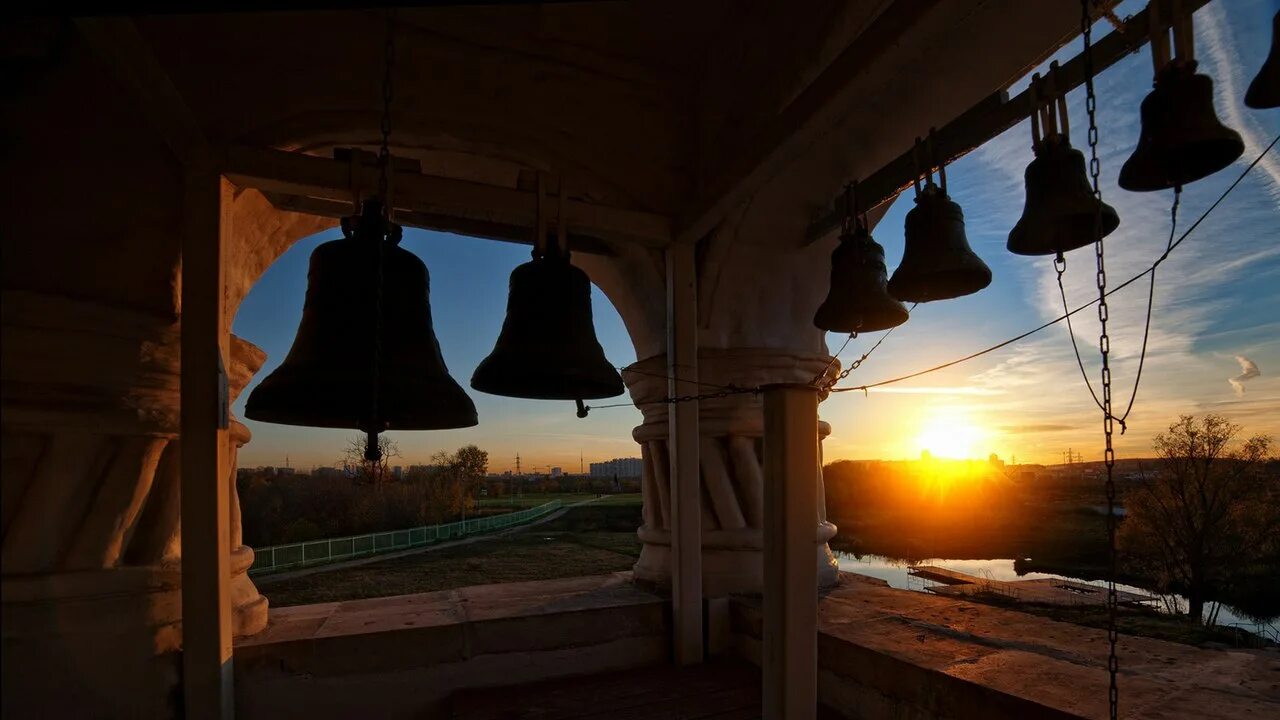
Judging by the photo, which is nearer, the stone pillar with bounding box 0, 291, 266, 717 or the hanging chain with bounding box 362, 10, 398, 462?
the hanging chain with bounding box 362, 10, 398, 462

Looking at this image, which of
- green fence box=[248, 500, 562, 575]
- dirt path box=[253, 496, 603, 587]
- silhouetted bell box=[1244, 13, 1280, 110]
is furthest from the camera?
green fence box=[248, 500, 562, 575]

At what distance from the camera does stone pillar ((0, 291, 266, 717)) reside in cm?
221

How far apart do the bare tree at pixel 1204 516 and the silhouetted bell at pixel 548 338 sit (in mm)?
28068

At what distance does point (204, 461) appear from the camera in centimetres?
237

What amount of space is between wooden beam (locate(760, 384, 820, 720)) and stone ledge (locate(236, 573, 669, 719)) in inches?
60.8

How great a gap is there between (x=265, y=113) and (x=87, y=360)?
4.03 feet

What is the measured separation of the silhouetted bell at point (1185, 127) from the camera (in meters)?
1.62

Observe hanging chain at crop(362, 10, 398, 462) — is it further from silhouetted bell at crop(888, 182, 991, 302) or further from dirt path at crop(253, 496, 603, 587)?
dirt path at crop(253, 496, 603, 587)

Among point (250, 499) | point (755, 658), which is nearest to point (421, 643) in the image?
point (755, 658)

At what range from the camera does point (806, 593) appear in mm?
1770

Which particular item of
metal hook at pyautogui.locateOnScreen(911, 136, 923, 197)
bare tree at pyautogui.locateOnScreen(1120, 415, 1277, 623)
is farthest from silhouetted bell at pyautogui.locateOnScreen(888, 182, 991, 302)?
bare tree at pyautogui.locateOnScreen(1120, 415, 1277, 623)

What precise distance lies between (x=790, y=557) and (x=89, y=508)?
2.59 m

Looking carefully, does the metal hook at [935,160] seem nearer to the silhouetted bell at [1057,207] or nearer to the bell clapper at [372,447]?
the silhouetted bell at [1057,207]

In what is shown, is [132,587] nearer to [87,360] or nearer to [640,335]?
[87,360]
